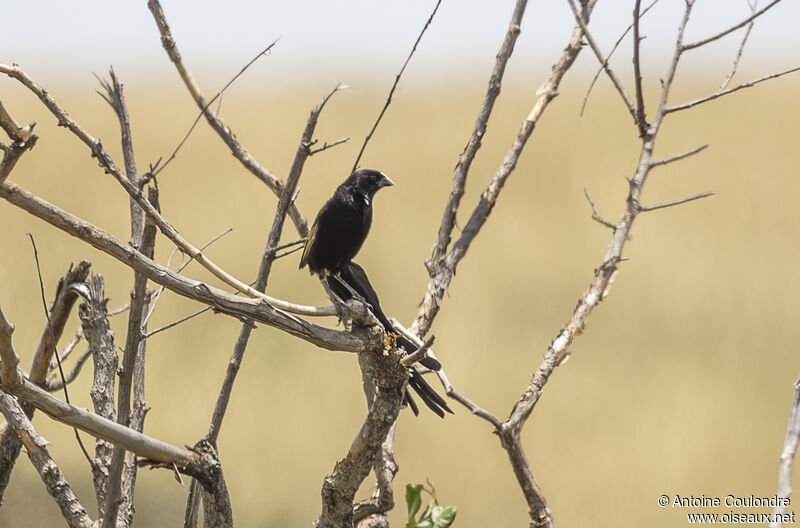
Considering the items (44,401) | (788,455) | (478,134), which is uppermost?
(478,134)

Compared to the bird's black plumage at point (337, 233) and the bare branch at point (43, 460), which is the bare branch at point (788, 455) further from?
the bare branch at point (43, 460)

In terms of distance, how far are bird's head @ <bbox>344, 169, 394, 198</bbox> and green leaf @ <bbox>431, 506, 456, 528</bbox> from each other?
1422 millimetres

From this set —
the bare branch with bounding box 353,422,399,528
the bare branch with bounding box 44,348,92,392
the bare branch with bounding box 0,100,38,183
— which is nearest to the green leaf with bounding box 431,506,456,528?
the bare branch with bounding box 353,422,399,528

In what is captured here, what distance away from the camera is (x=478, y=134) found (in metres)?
3.46

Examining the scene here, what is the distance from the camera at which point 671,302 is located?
8.27 m

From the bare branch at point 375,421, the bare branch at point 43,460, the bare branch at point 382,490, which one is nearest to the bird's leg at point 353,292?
the bare branch at point 375,421

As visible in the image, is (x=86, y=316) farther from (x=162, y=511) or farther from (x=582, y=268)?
(x=582, y=268)

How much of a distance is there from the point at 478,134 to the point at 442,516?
1.72 meters

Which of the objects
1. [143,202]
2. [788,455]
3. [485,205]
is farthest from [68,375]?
[788,455]

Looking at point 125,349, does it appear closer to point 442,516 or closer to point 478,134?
point 442,516

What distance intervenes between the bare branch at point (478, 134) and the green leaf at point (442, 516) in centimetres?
108

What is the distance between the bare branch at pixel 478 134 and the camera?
136 inches

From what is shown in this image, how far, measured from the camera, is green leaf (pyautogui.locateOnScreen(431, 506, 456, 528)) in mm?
3312

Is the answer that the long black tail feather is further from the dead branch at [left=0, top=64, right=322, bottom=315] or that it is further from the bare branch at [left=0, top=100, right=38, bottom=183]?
the bare branch at [left=0, top=100, right=38, bottom=183]
